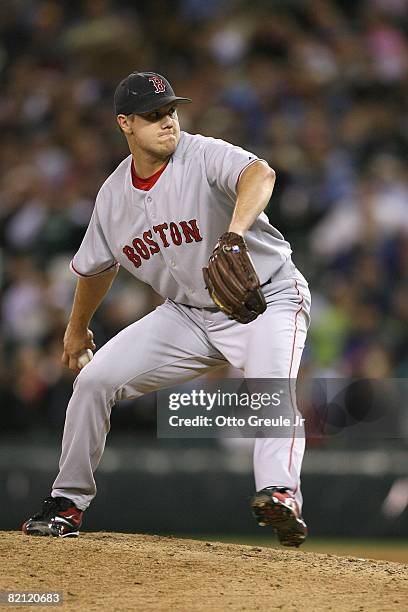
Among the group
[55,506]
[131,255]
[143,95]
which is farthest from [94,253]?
[55,506]

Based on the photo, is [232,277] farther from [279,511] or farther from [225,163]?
[279,511]

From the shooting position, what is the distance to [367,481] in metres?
6.91

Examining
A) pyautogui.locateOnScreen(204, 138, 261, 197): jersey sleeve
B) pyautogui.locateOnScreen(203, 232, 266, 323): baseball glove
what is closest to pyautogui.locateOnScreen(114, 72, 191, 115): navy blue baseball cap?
pyautogui.locateOnScreen(204, 138, 261, 197): jersey sleeve

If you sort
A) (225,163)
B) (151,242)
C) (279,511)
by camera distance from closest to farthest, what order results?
(279,511)
(225,163)
(151,242)


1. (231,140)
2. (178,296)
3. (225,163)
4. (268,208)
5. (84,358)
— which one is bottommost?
(84,358)

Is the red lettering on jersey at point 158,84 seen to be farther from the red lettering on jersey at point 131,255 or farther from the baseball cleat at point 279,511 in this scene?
the baseball cleat at point 279,511

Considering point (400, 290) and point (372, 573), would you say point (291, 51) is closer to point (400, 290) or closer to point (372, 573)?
point (400, 290)

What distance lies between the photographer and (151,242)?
3865 mm

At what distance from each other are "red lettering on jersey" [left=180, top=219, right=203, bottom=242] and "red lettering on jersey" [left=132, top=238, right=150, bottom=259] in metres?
0.18

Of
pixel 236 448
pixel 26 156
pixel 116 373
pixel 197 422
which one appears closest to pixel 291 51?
pixel 26 156

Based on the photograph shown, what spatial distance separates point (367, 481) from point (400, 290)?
135 cm

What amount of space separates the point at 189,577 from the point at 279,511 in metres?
0.36

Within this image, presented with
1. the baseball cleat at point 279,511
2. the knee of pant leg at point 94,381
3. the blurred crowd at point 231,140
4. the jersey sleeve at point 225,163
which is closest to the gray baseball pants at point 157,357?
the knee of pant leg at point 94,381

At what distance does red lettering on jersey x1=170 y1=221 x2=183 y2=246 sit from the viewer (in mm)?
3795
